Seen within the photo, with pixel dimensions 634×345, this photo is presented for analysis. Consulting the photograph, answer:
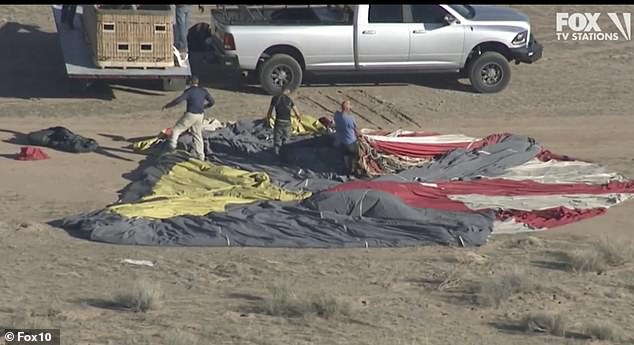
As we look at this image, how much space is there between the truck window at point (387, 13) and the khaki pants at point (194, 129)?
572 centimetres

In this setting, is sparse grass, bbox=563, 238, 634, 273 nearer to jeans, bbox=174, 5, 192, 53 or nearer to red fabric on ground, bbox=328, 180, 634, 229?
red fabric on ground, bbox=328, 180, 634, 229

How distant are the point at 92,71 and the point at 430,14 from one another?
6.41 m

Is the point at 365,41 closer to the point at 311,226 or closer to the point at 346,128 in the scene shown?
the point at 346,128

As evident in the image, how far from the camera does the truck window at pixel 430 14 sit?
26.5m

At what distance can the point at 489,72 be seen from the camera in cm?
2684

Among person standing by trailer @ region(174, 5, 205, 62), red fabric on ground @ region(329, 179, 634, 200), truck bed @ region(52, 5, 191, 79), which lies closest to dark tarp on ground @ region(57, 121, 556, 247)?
red fabric on ground @ region(329, 179, 634, 200)

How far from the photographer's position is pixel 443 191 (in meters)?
20.3

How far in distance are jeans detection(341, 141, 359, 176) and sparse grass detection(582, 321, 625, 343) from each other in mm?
7134

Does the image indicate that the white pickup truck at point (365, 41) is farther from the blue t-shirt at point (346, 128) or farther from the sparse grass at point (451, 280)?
the sparse grass at point (451, 280)

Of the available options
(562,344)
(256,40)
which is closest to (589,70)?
(256,40)

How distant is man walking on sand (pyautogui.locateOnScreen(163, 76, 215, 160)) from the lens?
21750 millimetres

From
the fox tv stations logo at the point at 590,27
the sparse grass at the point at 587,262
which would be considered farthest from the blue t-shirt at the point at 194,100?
the fox tv stations logo at the point at 590,27
